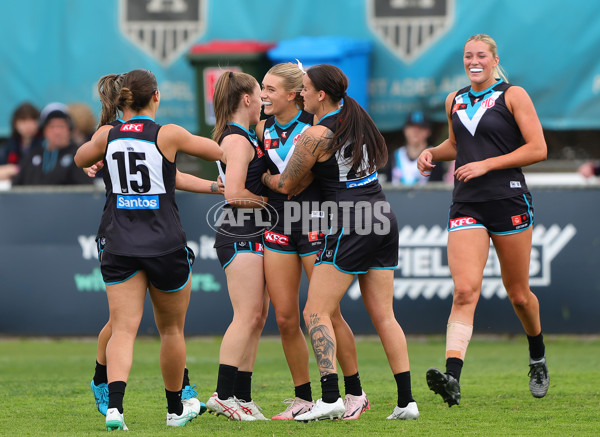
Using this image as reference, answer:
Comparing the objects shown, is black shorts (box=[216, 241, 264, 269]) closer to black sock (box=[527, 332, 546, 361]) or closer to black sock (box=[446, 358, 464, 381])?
black sock (box=[446, 358, 464, 381])

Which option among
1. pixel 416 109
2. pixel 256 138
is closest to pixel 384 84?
pixel 416 109

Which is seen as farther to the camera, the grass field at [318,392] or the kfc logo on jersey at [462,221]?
the kfc logo on jersey at [462,221]

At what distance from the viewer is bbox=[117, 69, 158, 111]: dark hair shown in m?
5.65

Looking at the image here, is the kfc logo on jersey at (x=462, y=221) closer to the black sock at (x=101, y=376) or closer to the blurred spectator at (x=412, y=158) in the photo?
the black sock at (x=101, y=376)

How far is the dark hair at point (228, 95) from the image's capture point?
6305 millimetres

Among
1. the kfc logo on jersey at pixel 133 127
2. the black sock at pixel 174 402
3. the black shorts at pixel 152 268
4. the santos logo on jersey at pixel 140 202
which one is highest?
the kfc logo on jersey at pixel 133 127

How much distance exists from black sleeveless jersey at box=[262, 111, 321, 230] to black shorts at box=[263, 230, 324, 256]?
0.21 feet

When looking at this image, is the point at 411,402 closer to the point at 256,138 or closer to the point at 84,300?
the point at 256,138

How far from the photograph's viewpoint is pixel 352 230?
5957 millimetres

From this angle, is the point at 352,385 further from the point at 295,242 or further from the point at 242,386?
the point at 295,242

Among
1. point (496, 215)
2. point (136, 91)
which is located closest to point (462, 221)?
point (496, 215)

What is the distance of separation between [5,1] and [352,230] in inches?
337

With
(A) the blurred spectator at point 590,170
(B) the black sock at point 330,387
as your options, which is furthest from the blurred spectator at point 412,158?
(B) the black sock at point 330,387

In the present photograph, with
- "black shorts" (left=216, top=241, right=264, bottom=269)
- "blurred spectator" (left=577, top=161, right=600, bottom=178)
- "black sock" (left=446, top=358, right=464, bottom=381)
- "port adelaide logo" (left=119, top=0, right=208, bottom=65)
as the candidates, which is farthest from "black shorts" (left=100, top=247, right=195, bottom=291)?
"port adelaide logo" (left=119, top=0, right=208, bottom=65)
